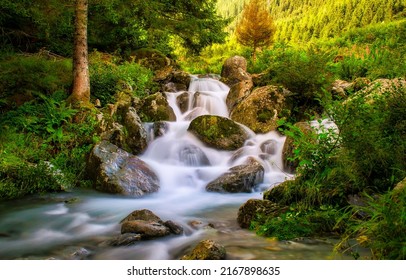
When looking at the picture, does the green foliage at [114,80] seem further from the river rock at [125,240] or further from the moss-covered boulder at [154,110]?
the river rock at [125,240]

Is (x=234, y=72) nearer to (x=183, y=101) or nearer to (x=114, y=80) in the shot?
(x=183, y=101)

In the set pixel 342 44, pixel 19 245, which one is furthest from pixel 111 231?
pixel 342 44

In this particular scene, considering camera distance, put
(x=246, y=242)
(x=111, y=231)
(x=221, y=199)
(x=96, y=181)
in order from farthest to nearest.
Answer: (x=96, y=181), (x=221, y=199), (x=111, y=231), (x=246, y=242)

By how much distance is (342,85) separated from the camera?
11375 mm

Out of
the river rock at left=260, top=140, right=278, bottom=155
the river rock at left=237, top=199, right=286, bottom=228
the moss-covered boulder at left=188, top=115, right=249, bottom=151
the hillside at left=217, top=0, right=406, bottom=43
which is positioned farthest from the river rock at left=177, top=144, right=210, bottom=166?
the hillside at left=217, top=0, right=406, bottom=43

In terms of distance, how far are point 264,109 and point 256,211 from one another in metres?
6.08

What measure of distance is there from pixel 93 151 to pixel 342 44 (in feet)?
65.0

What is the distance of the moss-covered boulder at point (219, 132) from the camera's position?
30.6 feet

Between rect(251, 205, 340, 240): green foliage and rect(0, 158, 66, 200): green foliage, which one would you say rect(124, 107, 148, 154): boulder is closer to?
rect(0, 158, 66, 200): green foliage

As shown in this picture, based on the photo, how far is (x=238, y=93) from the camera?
1248 centimetres

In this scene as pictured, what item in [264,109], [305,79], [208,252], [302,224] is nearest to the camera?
[208,252]

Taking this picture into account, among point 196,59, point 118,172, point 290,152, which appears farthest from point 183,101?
point 118,172

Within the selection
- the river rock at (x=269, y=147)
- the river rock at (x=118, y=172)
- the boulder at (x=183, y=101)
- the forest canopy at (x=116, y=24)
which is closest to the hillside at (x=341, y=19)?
the forest canopy at (x=116, y=24)
